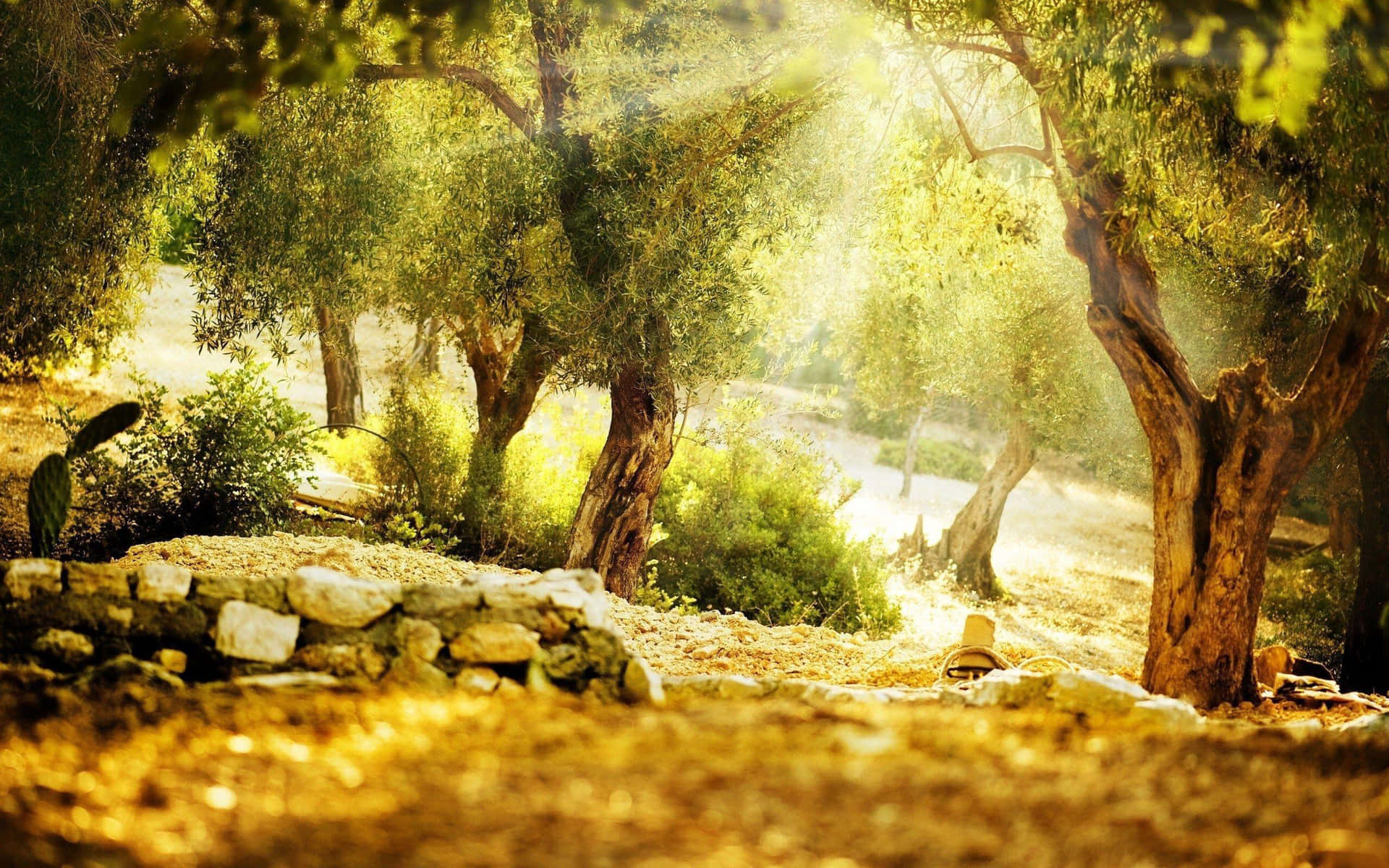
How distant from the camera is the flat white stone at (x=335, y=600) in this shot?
12.9 ft

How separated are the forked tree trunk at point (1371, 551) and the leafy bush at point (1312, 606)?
6.43 ft

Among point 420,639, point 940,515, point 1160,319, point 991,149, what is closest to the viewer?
point 420,639

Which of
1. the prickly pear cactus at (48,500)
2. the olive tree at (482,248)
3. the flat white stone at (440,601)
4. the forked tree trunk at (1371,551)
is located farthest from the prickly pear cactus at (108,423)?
the forked tree trunk at (1371,551)

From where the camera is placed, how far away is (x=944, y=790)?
2715mm

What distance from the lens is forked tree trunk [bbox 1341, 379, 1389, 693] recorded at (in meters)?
9.84

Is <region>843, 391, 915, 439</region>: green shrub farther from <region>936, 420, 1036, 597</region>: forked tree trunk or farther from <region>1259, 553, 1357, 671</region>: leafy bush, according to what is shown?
<region>1259, 553, 1357, 671</region>: leafy bush

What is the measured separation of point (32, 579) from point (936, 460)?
26968mm

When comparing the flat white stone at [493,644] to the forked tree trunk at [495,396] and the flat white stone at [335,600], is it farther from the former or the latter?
the forked tree trunk at [495,396]

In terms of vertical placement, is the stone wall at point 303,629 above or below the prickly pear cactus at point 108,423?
below

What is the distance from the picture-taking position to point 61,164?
29.4 ft

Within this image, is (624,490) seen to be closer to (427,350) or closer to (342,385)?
(427,350)

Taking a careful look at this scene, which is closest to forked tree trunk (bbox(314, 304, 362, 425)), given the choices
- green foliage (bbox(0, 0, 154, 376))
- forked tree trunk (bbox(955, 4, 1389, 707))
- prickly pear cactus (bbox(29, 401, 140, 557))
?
green foliage (bbox(0, 0, 154, 376))

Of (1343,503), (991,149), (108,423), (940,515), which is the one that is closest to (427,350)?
(991,149)

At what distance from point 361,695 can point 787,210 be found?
6807 millimetres
